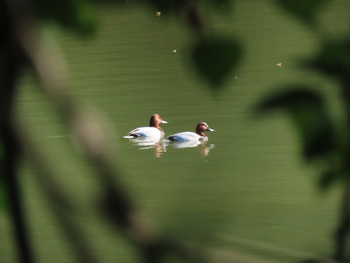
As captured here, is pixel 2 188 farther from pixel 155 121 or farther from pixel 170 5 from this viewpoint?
pixel 155 121

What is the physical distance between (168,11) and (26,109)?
5.00 m

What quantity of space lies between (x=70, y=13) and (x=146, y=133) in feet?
14.2

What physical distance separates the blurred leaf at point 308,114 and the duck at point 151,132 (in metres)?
4.30

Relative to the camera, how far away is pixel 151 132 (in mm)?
4828

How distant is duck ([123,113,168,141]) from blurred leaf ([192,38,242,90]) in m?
4.34

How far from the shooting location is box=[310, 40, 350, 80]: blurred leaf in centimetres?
50

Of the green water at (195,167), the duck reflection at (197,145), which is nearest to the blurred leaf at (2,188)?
the green water at (195,167)

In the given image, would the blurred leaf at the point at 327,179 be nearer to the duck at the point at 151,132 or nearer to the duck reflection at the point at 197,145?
the duck reflection at the point at 197,145

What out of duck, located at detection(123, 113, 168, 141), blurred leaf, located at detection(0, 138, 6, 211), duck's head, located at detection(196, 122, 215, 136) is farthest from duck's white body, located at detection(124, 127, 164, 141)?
blurred leaf, located at detection(0, 138, 6, 211)

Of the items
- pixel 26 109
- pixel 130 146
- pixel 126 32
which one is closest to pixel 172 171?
pixel 130 146

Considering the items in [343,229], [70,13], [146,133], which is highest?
[70,13]

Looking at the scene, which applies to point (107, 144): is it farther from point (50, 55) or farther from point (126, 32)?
point (126, 32)

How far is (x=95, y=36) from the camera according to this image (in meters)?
0.54

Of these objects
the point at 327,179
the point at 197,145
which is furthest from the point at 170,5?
the point at 197,145
